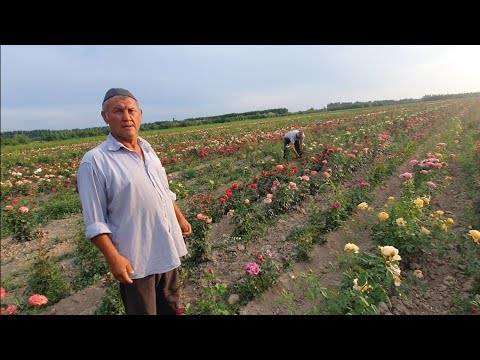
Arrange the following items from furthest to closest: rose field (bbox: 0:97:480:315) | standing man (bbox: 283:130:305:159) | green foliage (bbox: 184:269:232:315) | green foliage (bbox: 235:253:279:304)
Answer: standing man (bbox: 283:130:305:159) < green foliage (bbox: 235:253:279:304) < rose field (bbox: 0:97:480:315) < green foliage (bbox: 184:269:232:315)

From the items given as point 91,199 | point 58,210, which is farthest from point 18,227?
point 91,199

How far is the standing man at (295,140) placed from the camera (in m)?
7.36

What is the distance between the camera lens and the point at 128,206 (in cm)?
162

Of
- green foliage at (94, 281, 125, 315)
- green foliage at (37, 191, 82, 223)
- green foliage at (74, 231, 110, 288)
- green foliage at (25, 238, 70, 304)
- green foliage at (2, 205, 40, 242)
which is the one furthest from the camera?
green foliage at (37, 191, 82, 223)

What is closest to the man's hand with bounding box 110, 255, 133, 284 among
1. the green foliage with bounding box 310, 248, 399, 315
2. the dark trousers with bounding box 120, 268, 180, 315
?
the dark trousers with bounding box 120, 268, 180, 315

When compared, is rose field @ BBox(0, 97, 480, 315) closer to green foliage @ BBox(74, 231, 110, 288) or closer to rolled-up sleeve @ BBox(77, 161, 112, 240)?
green foliage @ BBox(74, 231, 110, 288)

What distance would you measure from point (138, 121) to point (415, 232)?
3113mm

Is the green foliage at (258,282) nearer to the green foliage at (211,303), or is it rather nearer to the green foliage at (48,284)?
the green foliage at (211,303)

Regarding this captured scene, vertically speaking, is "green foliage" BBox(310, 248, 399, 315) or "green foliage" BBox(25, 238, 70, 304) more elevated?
"green foliage" BBox(310, 248, 399, 315)

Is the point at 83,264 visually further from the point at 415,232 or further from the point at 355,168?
the point at 355,168

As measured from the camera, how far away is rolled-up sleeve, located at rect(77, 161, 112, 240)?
4.86ft

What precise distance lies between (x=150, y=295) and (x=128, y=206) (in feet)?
2.14

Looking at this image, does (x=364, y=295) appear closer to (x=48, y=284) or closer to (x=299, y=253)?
(x=299, y=253)

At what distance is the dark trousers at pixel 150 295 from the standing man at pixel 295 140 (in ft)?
19.3
